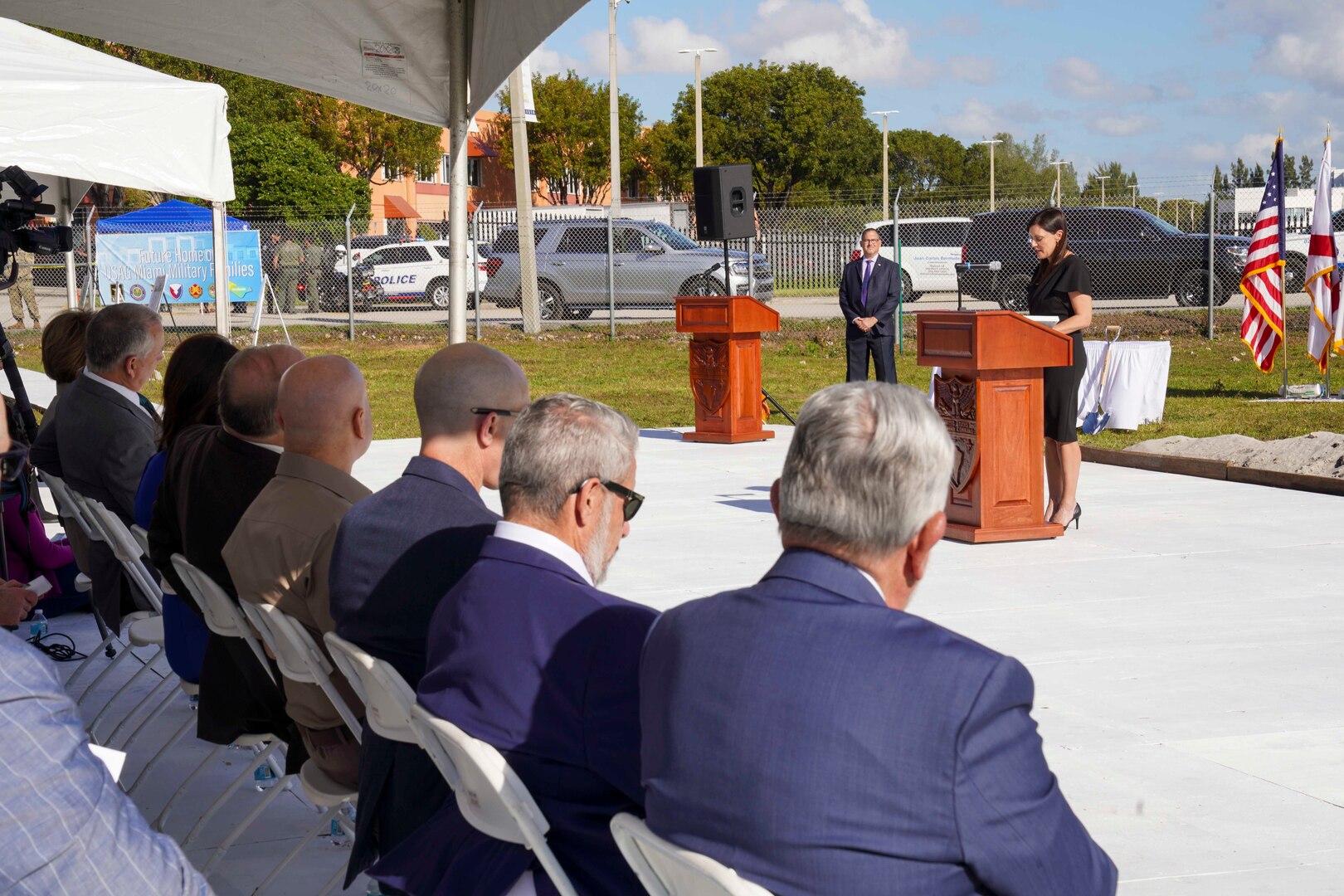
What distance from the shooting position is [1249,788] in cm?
412

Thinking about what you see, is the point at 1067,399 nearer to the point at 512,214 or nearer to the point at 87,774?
the point at 87,774

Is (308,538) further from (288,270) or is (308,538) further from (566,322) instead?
(288,270)

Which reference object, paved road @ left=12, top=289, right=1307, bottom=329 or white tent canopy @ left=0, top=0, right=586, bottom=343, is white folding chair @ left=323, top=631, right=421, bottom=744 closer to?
white tent canopy @ left=0, top=0, right=586, bottom=343

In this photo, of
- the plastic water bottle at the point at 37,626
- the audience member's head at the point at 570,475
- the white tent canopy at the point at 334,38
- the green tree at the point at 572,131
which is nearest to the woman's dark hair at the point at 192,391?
the white tent canopy at the point at 334,38

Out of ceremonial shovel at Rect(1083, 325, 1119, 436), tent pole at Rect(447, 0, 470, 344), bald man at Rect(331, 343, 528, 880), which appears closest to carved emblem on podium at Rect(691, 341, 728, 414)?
ceremonial shovel at Rect(1083, 325, 1119, 436)

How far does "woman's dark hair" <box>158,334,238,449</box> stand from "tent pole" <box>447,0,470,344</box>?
4.04 feet

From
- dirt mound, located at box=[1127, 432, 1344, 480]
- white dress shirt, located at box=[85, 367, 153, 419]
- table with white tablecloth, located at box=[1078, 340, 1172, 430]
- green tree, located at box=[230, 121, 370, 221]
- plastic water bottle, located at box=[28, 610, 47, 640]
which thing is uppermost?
green tree, located at box=[230, 121, 370, 221]

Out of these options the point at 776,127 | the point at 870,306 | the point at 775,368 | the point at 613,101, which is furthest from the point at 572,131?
the point at 870,306

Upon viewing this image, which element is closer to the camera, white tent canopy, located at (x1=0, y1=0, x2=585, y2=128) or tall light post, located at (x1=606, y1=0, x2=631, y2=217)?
white tent canopy, located at (x1=0, y1=0, x2=585, y2=128)

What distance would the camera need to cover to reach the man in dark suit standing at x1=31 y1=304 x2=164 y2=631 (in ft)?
16.7

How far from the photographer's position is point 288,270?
88.2 ft

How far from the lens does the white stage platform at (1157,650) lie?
379 centimetres

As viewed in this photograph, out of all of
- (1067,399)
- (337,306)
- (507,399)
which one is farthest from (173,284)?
(507,399)

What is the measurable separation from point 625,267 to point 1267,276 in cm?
1269
